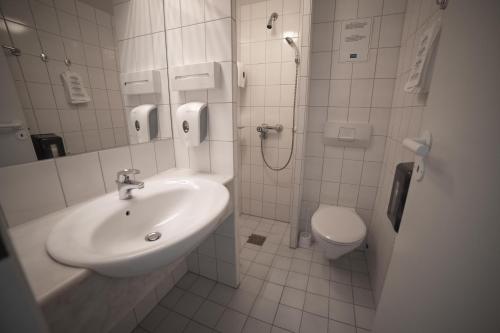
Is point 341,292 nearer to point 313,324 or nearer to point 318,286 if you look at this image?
point 318,286

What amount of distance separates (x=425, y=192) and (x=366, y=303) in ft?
3.67

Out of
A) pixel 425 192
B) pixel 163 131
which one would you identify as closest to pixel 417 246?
pixel 425 192

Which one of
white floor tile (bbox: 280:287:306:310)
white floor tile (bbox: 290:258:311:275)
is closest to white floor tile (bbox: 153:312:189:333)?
white floor tile (bbox: 280:287:306:310)

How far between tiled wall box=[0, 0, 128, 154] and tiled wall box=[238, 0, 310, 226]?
118 cm

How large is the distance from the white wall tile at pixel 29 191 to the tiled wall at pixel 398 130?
5.53 feet

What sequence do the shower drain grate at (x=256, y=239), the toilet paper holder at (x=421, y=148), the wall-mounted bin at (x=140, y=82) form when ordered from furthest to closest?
the shower drain grate at (x=256, y=239)
the wall-mounted bin at (x=140, y=82)
the toilet paper holder at (x=421, y=148)

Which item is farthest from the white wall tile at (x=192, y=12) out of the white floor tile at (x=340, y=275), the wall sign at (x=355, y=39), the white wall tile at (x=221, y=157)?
the white floor tile at (x=340, y=275)

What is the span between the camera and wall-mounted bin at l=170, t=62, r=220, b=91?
103 centimetres

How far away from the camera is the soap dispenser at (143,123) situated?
1073mm

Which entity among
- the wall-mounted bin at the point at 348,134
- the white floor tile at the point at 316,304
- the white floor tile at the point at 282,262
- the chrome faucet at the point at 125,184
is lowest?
the white floor tile at the point at 316,304

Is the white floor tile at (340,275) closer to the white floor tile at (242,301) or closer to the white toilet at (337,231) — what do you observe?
the white toilet at (337,231)

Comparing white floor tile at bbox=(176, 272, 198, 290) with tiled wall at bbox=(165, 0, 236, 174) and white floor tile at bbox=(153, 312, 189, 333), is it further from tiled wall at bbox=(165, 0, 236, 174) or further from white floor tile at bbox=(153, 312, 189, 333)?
tiled wall at bbox=(165, 0, 236, 174)

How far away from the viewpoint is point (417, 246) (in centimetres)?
61

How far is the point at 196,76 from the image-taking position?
3.49 ft
